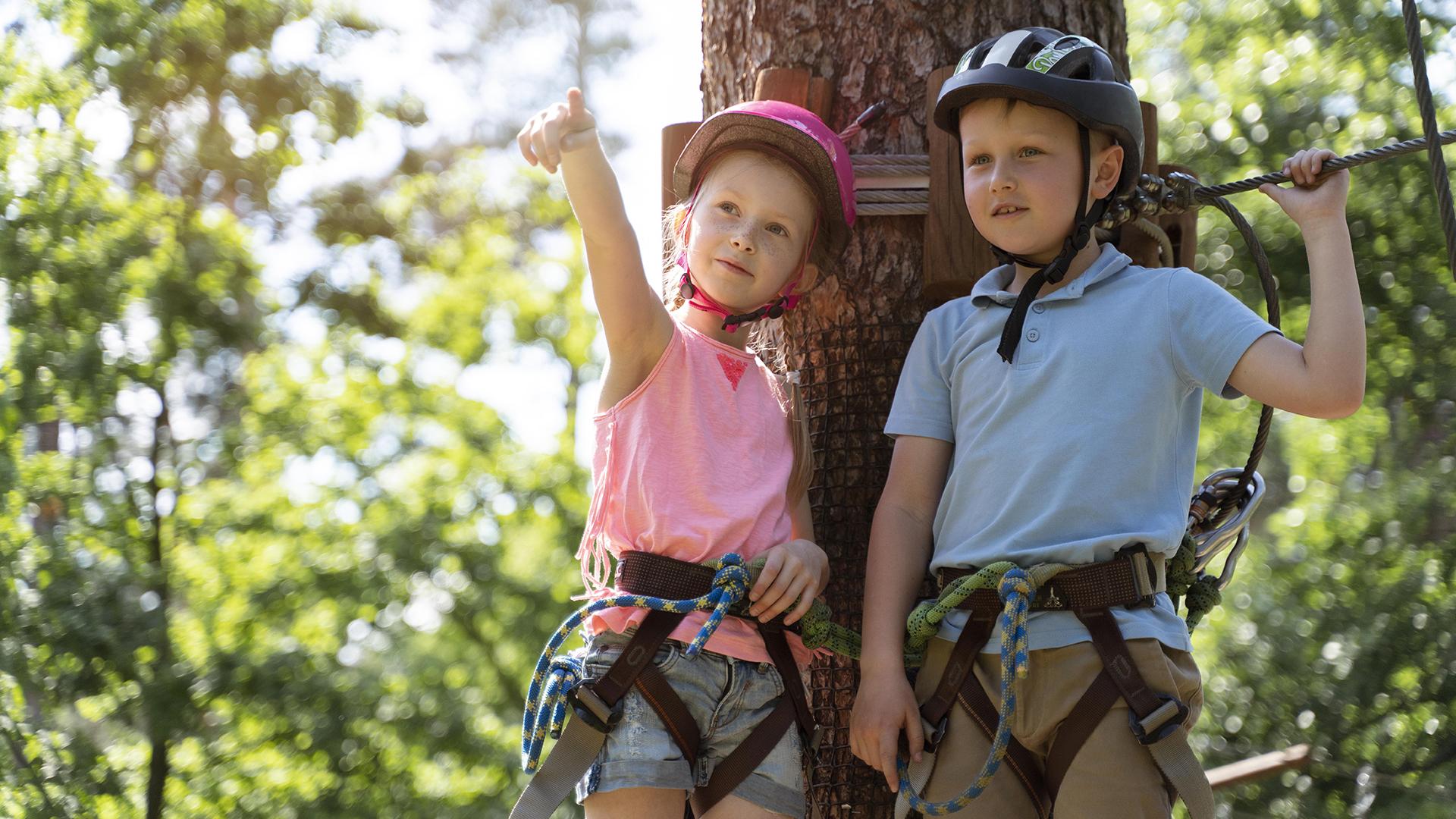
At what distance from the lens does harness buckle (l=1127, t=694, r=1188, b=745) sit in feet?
6.64

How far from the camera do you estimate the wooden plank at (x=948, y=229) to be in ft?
8.87

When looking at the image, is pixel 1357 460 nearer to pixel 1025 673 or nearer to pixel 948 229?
pixel 948 229

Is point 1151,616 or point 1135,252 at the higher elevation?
point 1135,252

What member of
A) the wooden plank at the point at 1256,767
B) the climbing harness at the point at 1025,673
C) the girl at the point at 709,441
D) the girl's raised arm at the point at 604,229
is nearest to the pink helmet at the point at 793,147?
the girl at the point at 709,441

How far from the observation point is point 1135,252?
2793mm

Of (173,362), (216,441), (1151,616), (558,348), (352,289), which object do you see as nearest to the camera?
(1151,616)

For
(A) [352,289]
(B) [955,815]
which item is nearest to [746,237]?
(B) [955,815]

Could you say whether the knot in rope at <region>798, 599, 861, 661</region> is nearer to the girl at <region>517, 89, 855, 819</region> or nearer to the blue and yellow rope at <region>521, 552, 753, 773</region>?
the girl at <region>517, 89, 855, 819</region>

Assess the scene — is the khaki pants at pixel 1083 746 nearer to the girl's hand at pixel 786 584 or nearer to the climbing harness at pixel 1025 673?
the climbing harness at pixel 1025 673

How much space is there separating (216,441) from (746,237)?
7.16m

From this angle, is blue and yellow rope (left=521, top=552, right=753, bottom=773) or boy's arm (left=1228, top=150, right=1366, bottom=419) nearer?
boy's arm (left=1228, top=150, right=1366, bottom=419)

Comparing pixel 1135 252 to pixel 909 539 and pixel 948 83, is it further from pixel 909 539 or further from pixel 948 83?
pixel 909 539

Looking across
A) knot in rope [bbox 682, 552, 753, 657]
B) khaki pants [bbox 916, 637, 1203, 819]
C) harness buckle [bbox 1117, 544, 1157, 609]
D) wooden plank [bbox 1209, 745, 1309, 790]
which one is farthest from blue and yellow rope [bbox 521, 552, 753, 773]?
wooden plank [bbox 1209, 745, 1309, 790]

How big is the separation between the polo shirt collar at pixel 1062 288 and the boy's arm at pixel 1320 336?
0.29 m
